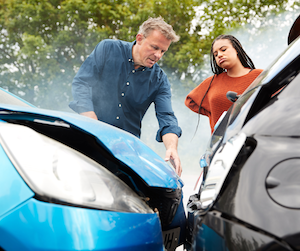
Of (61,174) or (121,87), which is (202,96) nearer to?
(121,87)

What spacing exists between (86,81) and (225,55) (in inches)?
55.8

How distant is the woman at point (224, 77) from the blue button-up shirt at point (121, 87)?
43 centimetres

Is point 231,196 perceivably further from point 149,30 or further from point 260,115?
point 149,30

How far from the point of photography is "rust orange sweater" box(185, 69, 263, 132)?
2750 millimetres

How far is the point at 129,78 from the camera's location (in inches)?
113

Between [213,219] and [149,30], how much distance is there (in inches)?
95.5

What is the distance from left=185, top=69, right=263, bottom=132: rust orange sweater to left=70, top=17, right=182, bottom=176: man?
0.41 metres

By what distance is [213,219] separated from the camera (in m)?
0.74

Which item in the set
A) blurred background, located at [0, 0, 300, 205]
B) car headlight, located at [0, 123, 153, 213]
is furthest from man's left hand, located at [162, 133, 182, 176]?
blurred background, located at [0, 0, 300, 205]

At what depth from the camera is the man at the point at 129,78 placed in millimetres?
2805

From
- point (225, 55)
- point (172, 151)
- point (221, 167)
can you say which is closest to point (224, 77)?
point (225, 55)

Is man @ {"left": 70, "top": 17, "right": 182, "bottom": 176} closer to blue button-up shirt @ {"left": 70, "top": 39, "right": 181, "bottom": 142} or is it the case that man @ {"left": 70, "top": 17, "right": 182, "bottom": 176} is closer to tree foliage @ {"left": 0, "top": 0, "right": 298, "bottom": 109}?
blue button-up shirt @ {"left": 70, "top": 39, "right": 181, "bottom": 142}

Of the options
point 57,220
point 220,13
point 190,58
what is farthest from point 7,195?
point 220,13

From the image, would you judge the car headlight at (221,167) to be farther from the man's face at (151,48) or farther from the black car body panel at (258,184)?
the man's face at (151,48)
